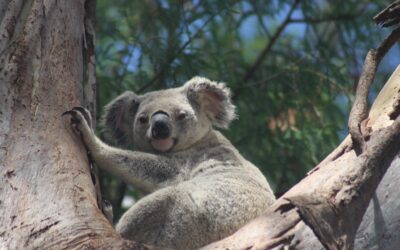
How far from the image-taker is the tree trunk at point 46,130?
3.24 m

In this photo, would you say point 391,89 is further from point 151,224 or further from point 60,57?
point 60,57

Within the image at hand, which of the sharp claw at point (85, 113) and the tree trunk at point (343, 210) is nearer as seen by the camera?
the tree trunk at point (343, 210)

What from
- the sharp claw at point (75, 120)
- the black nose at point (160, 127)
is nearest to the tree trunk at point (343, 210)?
the sharp claw at point (75, 120)

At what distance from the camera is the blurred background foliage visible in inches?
261

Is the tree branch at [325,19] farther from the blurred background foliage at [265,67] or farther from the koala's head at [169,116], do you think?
the koala's head at [169,116]

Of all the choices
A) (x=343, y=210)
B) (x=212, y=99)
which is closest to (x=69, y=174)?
(x=343, y=210)

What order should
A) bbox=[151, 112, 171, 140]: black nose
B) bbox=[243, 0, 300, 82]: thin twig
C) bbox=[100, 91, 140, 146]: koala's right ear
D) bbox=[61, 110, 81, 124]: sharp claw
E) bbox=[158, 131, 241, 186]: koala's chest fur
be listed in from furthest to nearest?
bbox=[243, 0, 300, 82]: thin twig → bbox=[100, 91, 140, 146]: koala's right ear → bbox=[151, 112, 171, 140]: black nose → bbox=[158, 131, 241, 186]: koala's chest fur → bbox=[61, 110, 81, 124]: sharp claw

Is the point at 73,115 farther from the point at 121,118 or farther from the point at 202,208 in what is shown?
the point at 121,118

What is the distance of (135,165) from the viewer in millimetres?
4582

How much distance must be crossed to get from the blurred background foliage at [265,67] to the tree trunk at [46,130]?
212cm

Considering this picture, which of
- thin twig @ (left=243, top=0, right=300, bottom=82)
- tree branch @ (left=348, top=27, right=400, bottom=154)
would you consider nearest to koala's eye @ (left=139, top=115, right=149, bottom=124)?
tree branch @ (left=348, top=27, right=400, bottom=154)

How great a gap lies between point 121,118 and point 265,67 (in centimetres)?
272

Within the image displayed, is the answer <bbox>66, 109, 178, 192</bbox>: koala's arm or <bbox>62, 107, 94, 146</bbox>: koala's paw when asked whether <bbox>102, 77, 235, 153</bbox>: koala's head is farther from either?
<bbox>62, 107, 94, 146</bbox>: koala's paw

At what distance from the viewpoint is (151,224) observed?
4066 millimetres
